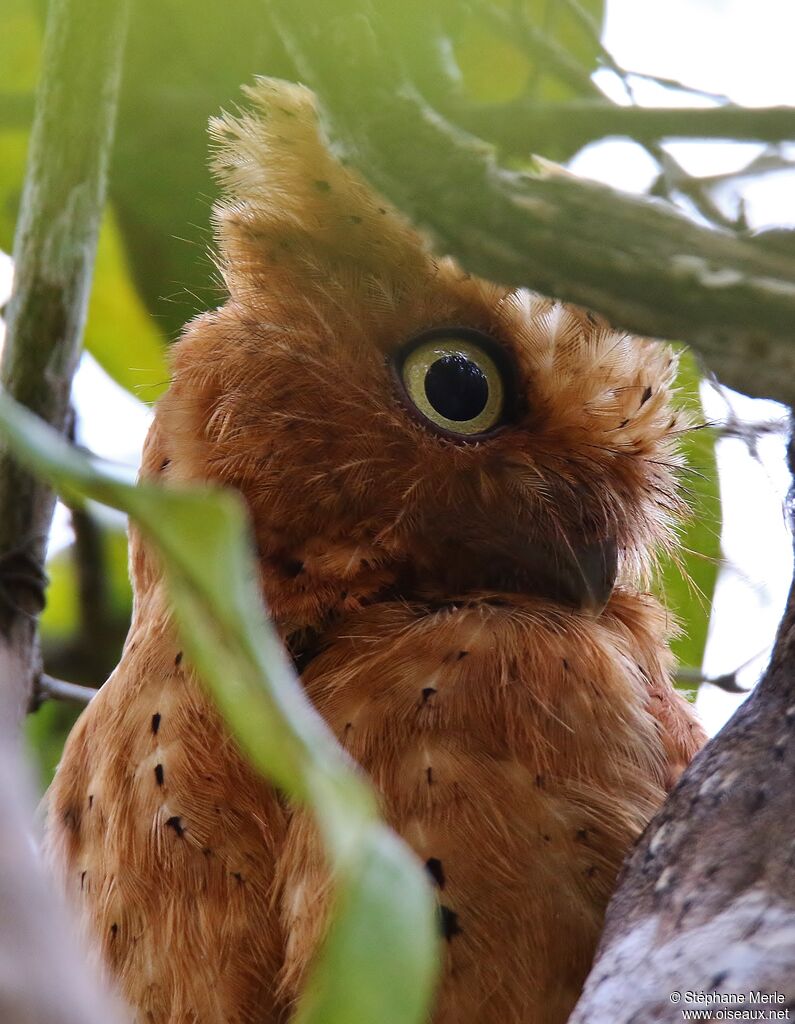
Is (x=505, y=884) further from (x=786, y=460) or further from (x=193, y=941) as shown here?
(x=786, y=460)

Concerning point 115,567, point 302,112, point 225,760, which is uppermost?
point 302,112

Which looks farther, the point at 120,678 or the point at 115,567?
the point at 115,567

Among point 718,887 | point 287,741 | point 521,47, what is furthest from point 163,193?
point 287,741

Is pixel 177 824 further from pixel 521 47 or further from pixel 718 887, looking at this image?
pixel 521 47

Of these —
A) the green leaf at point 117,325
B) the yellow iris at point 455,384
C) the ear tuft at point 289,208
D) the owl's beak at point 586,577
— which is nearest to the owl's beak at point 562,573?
the owl's beak at point 586,577

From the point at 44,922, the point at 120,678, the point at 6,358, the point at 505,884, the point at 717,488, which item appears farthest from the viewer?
the point at 717,488

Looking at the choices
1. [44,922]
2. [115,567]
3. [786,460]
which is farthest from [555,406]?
[44,922]

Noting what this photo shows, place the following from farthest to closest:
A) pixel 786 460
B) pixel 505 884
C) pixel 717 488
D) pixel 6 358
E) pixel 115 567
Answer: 1. pixel 115 567
2. pixel 717 488
3. pixel 6 358
4. pixel 505 884
5. pixel 786 460
